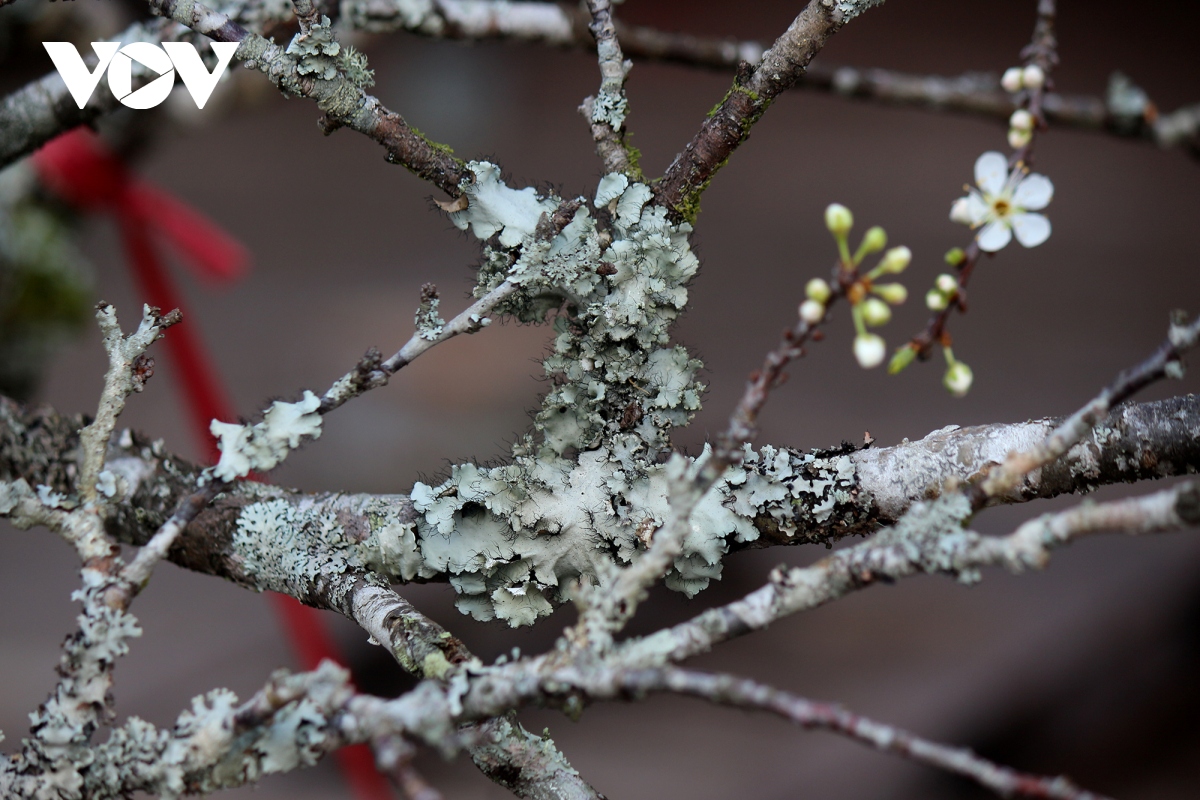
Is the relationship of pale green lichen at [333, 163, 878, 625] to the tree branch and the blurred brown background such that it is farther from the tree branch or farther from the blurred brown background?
the blurred brown background

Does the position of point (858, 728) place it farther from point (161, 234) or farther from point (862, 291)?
point (161, 234)

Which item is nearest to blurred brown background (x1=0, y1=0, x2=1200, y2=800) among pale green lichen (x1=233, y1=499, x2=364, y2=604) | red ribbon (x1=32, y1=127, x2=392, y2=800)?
red ribbon (x1=32, y1=127, x2=392, y2=800)

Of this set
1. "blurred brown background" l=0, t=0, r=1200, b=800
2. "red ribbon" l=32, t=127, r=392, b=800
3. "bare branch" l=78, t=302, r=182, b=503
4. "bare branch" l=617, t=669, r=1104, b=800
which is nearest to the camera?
"bare branch" l=617, t=669, r=1104, b=800

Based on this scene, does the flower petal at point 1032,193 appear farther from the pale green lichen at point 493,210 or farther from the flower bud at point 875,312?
the pale green lichen at point 493,210

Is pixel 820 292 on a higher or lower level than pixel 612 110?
lower

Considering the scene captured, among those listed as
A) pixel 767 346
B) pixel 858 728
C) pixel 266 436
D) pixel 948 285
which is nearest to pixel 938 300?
pixel 948 285

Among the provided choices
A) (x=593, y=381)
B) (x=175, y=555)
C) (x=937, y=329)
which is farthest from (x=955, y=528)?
(x=175, y=555)

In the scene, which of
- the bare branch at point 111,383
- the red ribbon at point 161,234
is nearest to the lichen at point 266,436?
the bare branch at point 111,383

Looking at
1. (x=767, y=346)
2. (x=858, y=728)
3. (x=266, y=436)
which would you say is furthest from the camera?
(x=767, y=346)
